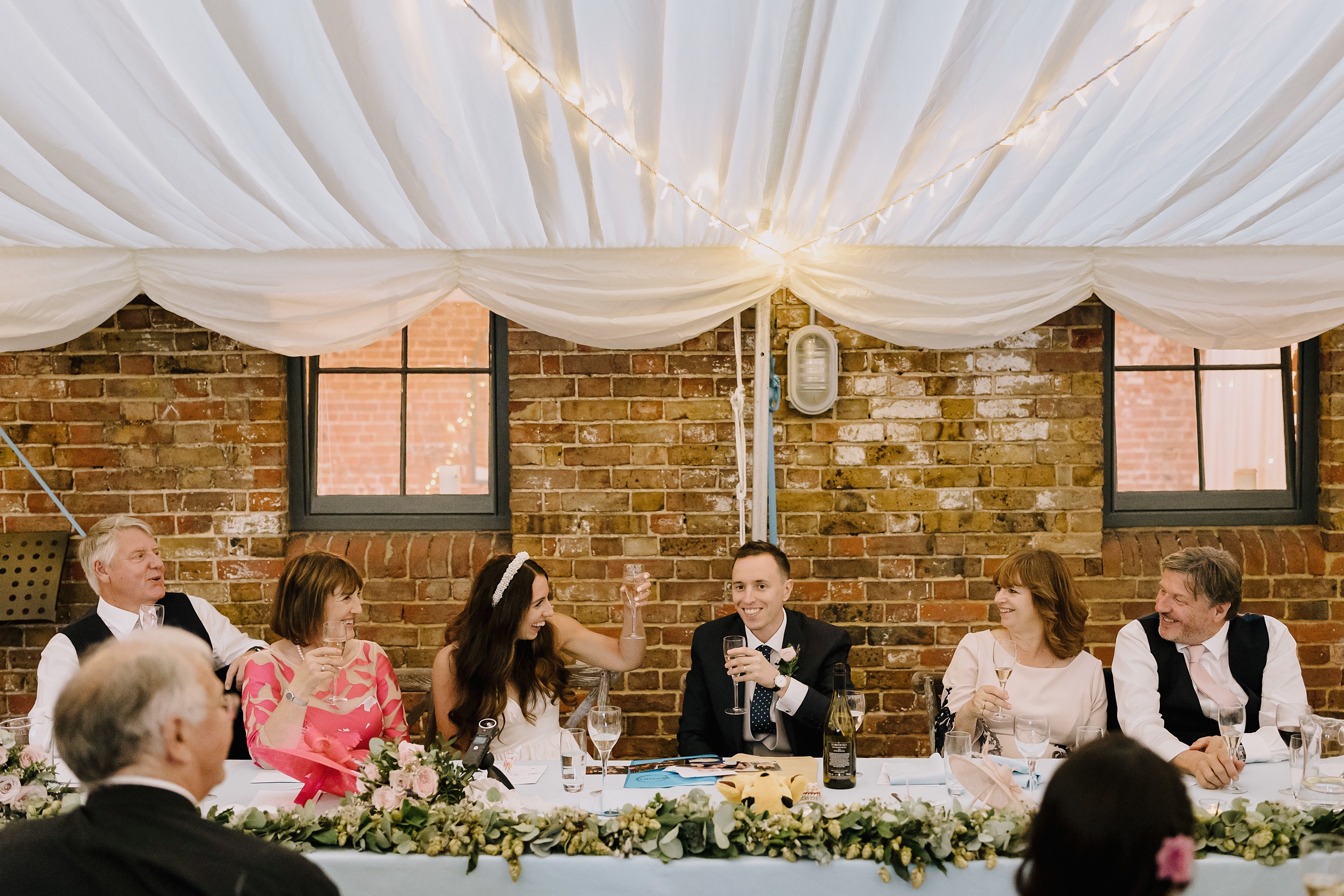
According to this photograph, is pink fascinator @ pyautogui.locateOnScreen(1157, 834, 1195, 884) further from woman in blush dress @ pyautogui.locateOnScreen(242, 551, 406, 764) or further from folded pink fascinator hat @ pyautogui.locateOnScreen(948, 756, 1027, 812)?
woman in blush dress @ pyautogui.locateOnScreen(242, 551, 406, 764)

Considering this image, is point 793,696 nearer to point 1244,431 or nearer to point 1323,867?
point 1323,867

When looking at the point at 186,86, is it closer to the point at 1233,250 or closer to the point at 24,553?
the point at 24,553

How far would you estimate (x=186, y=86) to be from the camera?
1806mm

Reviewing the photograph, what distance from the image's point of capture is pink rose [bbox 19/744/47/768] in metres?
2.09

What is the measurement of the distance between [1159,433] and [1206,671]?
1.38 meters

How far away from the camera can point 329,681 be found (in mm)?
2508

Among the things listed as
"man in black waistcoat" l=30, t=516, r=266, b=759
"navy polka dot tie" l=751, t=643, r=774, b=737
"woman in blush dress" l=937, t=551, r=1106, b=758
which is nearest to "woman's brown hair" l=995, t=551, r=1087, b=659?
"woman in blush dress" l=937, t=551, r=1106, b=758

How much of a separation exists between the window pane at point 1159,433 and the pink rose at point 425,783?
3.09 m

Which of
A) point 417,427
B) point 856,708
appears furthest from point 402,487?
point 856,708

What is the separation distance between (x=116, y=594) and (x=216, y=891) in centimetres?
225

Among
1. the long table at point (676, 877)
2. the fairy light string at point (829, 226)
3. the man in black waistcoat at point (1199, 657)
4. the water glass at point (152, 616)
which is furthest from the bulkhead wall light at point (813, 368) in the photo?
the water glass at point (152, 616)

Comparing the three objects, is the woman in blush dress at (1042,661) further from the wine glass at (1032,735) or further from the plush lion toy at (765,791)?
the plush lion toy at (765,791)

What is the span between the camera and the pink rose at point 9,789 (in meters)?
2.01

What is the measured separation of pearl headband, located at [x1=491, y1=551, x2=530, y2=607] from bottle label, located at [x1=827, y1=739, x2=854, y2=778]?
1181 millimetres
